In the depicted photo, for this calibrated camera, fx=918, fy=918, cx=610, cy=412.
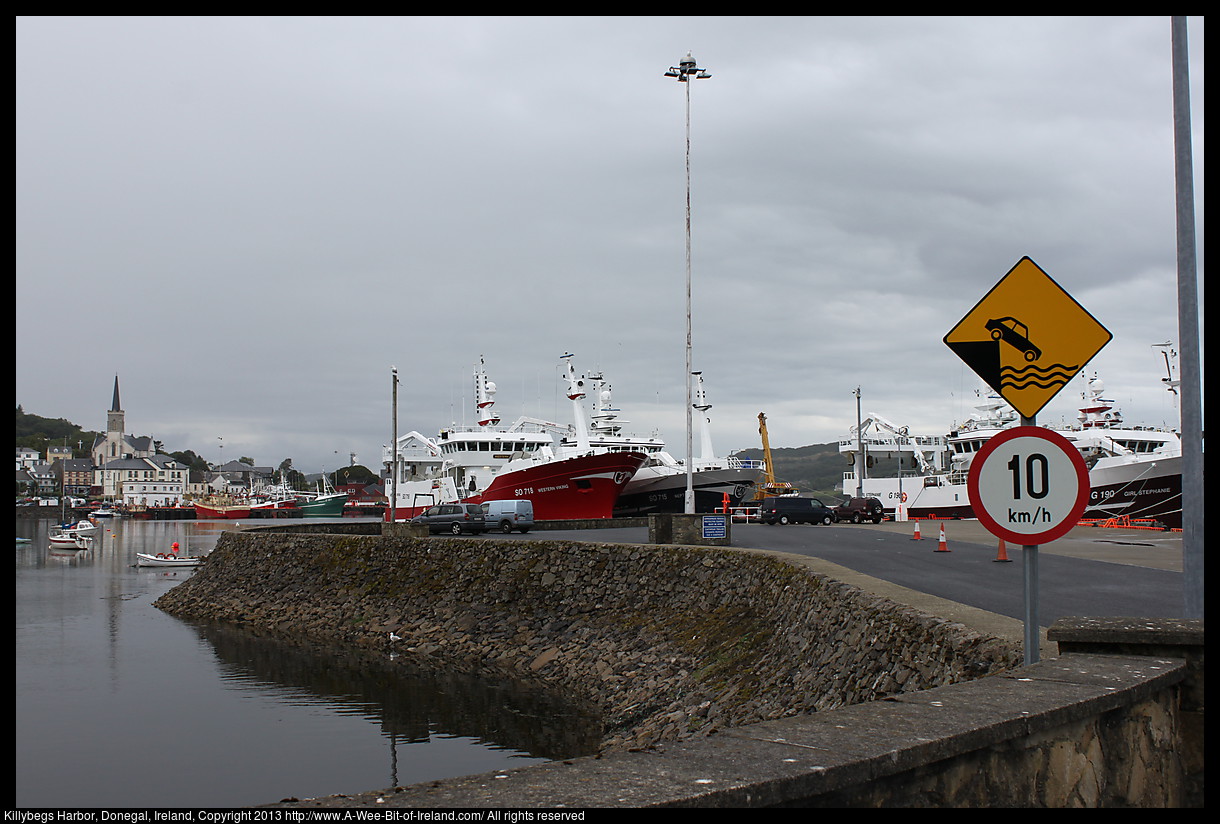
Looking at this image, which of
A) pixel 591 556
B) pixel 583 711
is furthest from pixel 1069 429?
pixel 583 711

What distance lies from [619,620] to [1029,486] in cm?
1568

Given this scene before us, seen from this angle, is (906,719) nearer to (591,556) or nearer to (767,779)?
(767,779)

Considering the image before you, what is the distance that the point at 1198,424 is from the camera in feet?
19.8

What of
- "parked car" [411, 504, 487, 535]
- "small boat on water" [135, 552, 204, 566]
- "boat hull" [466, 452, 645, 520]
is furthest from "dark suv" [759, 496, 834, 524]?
"small boat on water" [135, 552, 204, 566]

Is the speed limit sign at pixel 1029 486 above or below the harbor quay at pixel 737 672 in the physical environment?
above

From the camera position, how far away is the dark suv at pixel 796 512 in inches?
1572

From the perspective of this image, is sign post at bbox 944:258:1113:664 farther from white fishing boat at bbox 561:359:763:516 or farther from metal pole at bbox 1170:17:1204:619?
white fishing boat at bbox 561:359:763:516

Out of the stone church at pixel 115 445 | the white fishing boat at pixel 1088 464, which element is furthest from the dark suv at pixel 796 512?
the stone church at pixel 115 445

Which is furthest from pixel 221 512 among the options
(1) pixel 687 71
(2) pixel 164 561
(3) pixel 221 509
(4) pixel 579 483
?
(1) pixel 687 71

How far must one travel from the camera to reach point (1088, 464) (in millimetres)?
38969

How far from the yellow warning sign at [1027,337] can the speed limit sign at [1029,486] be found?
222mm

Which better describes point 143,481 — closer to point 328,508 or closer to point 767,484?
point 328,508

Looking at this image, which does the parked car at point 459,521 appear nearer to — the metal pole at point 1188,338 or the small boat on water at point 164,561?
the small boat on water at point 164,561

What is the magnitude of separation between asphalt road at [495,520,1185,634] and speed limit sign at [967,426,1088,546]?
2.87 m
